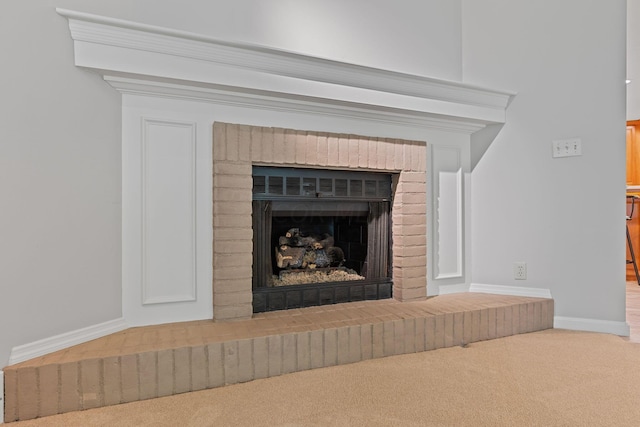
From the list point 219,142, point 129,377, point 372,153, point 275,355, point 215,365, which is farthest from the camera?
point 372,153

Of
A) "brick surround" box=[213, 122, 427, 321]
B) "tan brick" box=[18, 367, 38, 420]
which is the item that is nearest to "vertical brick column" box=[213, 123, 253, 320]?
"brick surround" box=[213, 122, 427, 321]

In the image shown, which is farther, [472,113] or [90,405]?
[472,113]

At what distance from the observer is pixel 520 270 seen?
238 centimetres

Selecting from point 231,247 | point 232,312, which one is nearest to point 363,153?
point 231,247

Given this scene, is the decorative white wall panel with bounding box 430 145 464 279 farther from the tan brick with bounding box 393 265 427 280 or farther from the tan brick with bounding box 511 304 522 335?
the tan brick with bounding box 511 304 522 335

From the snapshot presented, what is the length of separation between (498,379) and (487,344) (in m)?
0.45

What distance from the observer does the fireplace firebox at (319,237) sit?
203cm

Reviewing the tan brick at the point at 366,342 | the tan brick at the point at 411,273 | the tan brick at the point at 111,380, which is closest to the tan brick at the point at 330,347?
the tan brick at the point at 366,342

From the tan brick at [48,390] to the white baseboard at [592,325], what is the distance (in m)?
2.59

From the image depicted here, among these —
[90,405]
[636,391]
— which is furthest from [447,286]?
[90,405]

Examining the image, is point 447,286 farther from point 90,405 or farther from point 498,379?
point 90,405

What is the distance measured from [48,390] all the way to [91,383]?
5.2 inches

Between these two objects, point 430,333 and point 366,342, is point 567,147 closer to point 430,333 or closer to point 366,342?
point 430,333

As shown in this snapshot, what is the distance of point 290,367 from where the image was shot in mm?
1641
